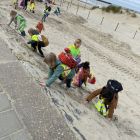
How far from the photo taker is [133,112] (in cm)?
906

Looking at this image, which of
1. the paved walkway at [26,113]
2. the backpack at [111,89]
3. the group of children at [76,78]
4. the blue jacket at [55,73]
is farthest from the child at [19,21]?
the backpack at [111,89]

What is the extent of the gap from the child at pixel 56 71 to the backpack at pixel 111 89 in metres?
1.07

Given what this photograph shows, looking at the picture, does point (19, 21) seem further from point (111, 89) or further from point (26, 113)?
point (26, 113)

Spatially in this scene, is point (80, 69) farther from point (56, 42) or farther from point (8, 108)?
point (56, 42)

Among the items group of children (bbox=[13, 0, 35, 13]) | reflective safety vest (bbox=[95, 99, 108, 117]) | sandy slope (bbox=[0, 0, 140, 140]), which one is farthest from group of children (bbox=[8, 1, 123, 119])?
group of children (bbox=[13, 0, 35, 13])

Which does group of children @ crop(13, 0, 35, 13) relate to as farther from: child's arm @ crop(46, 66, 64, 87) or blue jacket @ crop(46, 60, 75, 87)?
child's arm @ crop(46, 66, 64, 87)

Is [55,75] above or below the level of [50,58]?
below

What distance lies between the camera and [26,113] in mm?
5266

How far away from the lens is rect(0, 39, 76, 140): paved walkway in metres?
4.83

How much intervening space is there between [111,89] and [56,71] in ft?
4.30

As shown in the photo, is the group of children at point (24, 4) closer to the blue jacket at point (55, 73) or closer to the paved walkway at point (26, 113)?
the blue jacket at point (55, 73)

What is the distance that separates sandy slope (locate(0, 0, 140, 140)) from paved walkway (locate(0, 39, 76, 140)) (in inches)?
A: 10.3

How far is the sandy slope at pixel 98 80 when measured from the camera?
19.4 ft

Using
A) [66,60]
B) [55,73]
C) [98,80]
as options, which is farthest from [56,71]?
[98,80]
